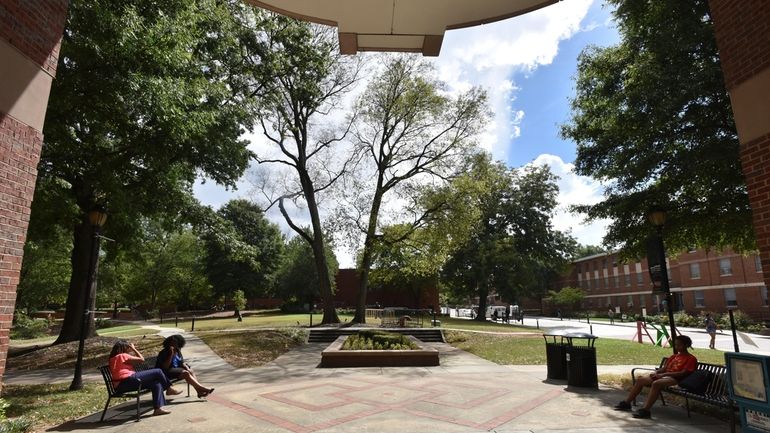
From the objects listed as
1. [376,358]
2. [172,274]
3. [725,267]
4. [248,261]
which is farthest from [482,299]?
[376,358]

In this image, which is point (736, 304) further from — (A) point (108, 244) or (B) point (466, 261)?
(A) point (108, 244)

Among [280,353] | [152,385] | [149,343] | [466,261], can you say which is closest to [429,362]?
[280,353]

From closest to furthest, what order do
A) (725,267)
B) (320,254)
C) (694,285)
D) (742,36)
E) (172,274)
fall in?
(742,36)
(320,254)
(725,267)
(172,274)
(694,285)

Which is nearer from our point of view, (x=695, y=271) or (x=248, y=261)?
(x=248, y=261)

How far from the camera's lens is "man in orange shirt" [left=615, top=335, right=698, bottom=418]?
6887mm

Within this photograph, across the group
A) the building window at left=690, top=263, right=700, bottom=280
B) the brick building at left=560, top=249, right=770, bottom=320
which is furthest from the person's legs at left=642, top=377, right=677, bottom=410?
the building window at left=690, top=263, right=700, bottom=280

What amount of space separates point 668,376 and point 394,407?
4.52m

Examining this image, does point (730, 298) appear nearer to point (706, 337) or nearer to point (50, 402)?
point (706, 337)

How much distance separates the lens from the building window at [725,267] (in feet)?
143

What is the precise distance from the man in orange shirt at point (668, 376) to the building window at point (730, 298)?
4626 centimetres

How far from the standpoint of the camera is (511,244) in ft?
154

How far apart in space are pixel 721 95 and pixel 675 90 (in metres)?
0.95

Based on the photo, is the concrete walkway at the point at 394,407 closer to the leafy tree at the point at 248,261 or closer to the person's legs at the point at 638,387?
the person's legs at the point at 638,387

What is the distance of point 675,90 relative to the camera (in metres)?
10.4
